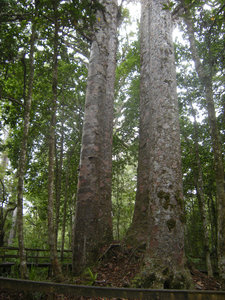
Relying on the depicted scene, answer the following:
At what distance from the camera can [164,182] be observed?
3428 mm

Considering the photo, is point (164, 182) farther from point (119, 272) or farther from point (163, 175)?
point (119, 272)

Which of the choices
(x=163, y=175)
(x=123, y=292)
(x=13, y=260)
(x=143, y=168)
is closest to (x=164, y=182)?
(x=163, y=175)

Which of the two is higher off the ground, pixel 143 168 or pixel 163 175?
pixel 143 168

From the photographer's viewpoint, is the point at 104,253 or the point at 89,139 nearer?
the point at 104,253

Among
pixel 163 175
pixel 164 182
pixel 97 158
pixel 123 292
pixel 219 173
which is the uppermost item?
pixel 97 158

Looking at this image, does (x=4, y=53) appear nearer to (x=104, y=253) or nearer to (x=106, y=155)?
(x=106, y=155)

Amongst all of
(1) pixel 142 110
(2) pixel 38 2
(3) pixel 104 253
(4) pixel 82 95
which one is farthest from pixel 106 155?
(4) pixel 82 95

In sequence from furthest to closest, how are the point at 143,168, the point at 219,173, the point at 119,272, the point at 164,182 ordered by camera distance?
the point at 219,173 < the point at 143,168 < the point at 119,272 < the point at 164,182

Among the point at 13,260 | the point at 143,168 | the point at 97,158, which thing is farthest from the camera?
the point at 13,260

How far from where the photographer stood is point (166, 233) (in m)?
3.15

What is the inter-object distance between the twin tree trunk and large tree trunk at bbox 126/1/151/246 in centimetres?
14

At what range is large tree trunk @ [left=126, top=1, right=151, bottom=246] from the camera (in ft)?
16.0

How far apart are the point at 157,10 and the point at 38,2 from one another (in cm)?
269

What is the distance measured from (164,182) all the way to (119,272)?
6.50 ft
